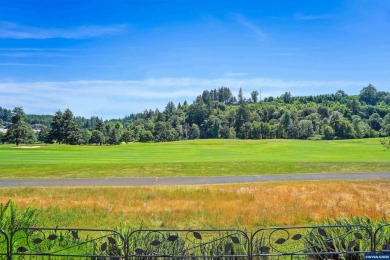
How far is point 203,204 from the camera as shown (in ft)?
60.8

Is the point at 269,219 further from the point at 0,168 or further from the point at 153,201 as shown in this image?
the point at 0,168

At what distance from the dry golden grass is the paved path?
445 cm

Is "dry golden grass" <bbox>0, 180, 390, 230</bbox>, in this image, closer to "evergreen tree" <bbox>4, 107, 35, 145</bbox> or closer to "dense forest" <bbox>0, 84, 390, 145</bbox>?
"evergreen tree" <bbox>4, 107, 35, 145</bbox>

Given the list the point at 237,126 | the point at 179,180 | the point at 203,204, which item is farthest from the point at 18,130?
the point at 237,126

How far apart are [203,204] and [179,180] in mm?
10245

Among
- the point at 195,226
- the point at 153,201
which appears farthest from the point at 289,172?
the point at 195,226

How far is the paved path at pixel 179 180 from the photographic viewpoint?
86.9 ft

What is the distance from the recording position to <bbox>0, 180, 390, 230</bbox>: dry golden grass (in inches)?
630

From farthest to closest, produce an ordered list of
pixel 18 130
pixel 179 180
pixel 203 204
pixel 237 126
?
pixel 237 126 → pixel 18 130 → pixel 179 180 → pixel 203 204

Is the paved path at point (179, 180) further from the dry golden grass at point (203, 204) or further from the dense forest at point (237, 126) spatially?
the dense forest at point (237, 126)

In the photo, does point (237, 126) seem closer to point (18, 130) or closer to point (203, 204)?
point (18, 130)

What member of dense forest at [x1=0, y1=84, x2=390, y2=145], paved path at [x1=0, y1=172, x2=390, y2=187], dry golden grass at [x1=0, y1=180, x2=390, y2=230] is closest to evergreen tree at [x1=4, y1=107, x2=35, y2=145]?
dense forest at [x1=0, y1=84, x2=390, y2=145]

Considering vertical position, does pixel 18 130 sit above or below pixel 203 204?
above

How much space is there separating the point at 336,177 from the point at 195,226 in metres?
18.5
